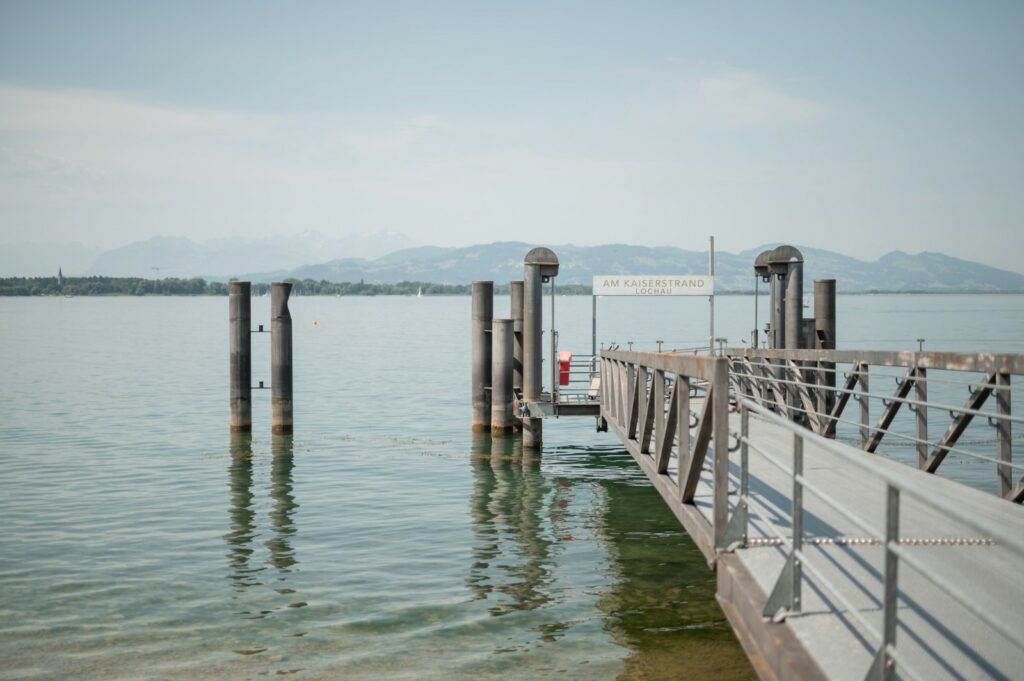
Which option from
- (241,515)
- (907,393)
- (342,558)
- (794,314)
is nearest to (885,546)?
(907,393)

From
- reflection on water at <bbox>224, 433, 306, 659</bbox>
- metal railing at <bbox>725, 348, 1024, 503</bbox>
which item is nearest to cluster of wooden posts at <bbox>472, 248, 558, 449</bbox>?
metal railing at <bbox>725, 348, 1024, 503</bbox>

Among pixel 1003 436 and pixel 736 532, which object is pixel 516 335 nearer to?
pixel 1003 436

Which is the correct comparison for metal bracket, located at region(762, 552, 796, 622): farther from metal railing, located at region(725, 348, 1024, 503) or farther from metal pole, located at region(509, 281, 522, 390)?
metal pole, located at region(509, 281, 522, 390)

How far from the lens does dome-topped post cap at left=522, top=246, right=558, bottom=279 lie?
19766mm

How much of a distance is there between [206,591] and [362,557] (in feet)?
7.50

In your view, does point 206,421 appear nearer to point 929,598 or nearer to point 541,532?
point 541,532

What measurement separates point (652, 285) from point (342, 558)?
9.35m

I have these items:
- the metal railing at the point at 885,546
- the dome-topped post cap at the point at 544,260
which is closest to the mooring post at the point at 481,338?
the dome-topped post cap at the point at 544,260

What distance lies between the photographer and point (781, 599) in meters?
5.25

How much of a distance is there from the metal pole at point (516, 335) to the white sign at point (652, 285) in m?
2.16

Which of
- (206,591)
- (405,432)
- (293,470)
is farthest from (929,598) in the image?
(405,432)

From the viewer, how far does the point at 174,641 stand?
10.1m

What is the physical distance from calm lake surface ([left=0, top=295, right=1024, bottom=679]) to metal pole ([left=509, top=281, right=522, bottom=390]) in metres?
1.52

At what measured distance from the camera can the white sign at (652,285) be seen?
19.6 meters
